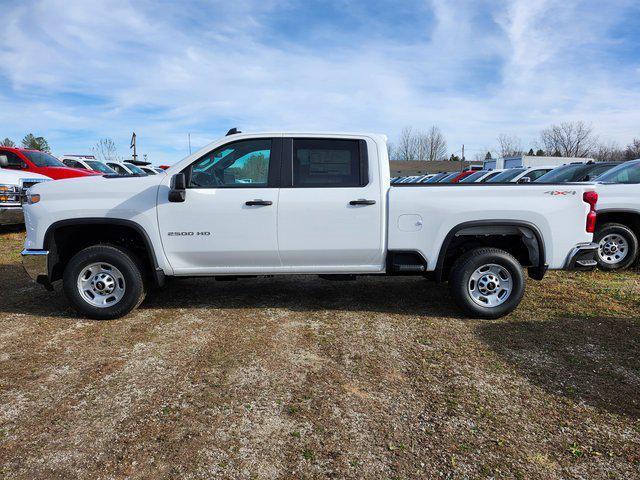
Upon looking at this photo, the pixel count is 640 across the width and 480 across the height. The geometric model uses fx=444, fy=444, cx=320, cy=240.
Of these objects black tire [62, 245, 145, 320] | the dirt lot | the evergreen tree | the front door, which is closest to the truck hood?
the dirt lot

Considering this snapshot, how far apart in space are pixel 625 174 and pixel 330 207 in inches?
215

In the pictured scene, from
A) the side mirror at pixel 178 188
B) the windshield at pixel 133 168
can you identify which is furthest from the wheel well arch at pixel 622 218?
the windshield at pixel 133 168

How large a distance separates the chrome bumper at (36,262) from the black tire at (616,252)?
727 cm

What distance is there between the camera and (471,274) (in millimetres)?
4641

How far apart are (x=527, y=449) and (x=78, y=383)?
309 cm

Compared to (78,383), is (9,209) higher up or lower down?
higher up

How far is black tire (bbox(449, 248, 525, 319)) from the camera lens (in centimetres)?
461

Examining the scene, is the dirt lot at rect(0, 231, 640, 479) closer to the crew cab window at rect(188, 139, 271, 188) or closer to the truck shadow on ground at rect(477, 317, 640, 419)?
the truck shadow on ground at rect(477, 317, 640, 419)

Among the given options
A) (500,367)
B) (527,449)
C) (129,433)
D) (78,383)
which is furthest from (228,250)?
(527,449)

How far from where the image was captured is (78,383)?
3.30 meters

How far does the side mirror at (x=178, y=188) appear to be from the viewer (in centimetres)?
428

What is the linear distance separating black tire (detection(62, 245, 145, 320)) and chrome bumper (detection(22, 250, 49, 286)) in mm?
195

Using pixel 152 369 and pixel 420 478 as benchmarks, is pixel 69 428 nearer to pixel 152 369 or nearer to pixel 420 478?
pixel 152 369

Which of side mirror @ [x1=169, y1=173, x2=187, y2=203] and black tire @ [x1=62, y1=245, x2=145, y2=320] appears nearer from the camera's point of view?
side mirror @ [x1=169, y1=173, x2=187, y2=203]
